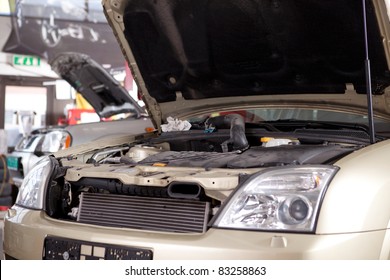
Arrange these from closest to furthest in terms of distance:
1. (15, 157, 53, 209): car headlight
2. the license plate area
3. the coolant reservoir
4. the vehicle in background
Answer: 1. the license plate area
2. (15, 157, 53, 209): car headlight
3. the coolant reservoir
4. the vehicle in background

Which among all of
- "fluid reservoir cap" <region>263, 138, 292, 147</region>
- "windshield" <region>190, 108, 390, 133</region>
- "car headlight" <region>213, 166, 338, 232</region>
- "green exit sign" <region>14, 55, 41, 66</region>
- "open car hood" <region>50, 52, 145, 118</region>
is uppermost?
"green exit sign" <region>14, 55, 41, 66</region>

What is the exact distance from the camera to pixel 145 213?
1942mm

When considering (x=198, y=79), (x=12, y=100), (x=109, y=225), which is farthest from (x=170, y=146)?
(x=12, y=100)

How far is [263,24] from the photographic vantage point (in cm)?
268

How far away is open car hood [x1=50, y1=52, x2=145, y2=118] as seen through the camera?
600 centimetres

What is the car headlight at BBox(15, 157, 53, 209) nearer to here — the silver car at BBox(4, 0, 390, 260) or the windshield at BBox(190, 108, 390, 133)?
the silver car at BBox(4, 0, 390, 260)

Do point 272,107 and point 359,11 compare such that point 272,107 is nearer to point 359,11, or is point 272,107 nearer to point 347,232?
point 359,11

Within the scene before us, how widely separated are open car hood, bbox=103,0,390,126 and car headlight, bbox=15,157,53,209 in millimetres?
1124

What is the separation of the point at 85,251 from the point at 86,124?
14.1 feet

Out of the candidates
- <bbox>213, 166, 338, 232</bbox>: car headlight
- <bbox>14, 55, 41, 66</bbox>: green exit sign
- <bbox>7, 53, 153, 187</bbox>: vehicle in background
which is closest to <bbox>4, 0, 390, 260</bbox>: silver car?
<bbox>213, 166, 338, 232</bbox>: car headlight

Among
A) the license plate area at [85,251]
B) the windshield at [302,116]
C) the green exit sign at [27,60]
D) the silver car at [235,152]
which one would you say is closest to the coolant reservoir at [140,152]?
the silver car at [235,152]

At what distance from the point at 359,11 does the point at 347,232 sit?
4.08ft

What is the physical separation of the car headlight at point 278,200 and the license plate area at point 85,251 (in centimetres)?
32

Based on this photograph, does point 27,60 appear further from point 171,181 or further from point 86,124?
point 171,181
